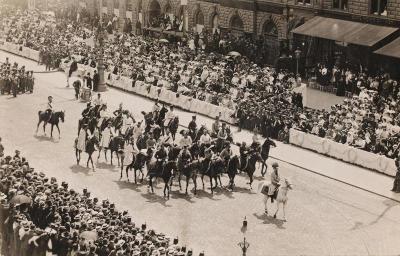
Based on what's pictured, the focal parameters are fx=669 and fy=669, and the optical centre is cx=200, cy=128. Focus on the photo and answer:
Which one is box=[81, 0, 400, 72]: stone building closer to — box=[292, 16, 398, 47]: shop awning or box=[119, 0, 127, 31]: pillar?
box=[292, 16, 398, 47]: shop awning

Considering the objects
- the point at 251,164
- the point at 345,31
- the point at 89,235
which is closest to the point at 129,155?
the point at 251,164

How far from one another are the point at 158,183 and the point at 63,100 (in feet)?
48.8

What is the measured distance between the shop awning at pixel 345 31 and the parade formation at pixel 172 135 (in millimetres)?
1788

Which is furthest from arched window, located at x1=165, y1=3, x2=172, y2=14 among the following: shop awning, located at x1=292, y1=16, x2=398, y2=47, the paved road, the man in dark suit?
the paved road

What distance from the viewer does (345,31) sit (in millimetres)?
41844

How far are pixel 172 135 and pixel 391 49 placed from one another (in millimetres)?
14554

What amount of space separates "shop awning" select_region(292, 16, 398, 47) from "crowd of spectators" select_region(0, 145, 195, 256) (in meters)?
24.5

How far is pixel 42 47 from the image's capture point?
51062mm

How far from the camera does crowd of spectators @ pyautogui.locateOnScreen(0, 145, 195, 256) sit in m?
17.2

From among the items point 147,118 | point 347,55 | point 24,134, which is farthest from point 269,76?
point 24,134

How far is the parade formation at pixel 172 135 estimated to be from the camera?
19047mm

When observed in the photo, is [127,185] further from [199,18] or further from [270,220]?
[199,18]

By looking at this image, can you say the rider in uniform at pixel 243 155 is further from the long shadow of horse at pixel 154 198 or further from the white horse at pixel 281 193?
the long shadow of horse at pixel 154 198

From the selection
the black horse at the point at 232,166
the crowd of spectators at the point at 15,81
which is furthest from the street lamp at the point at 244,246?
the crowd of spectators at the point at 15,81
